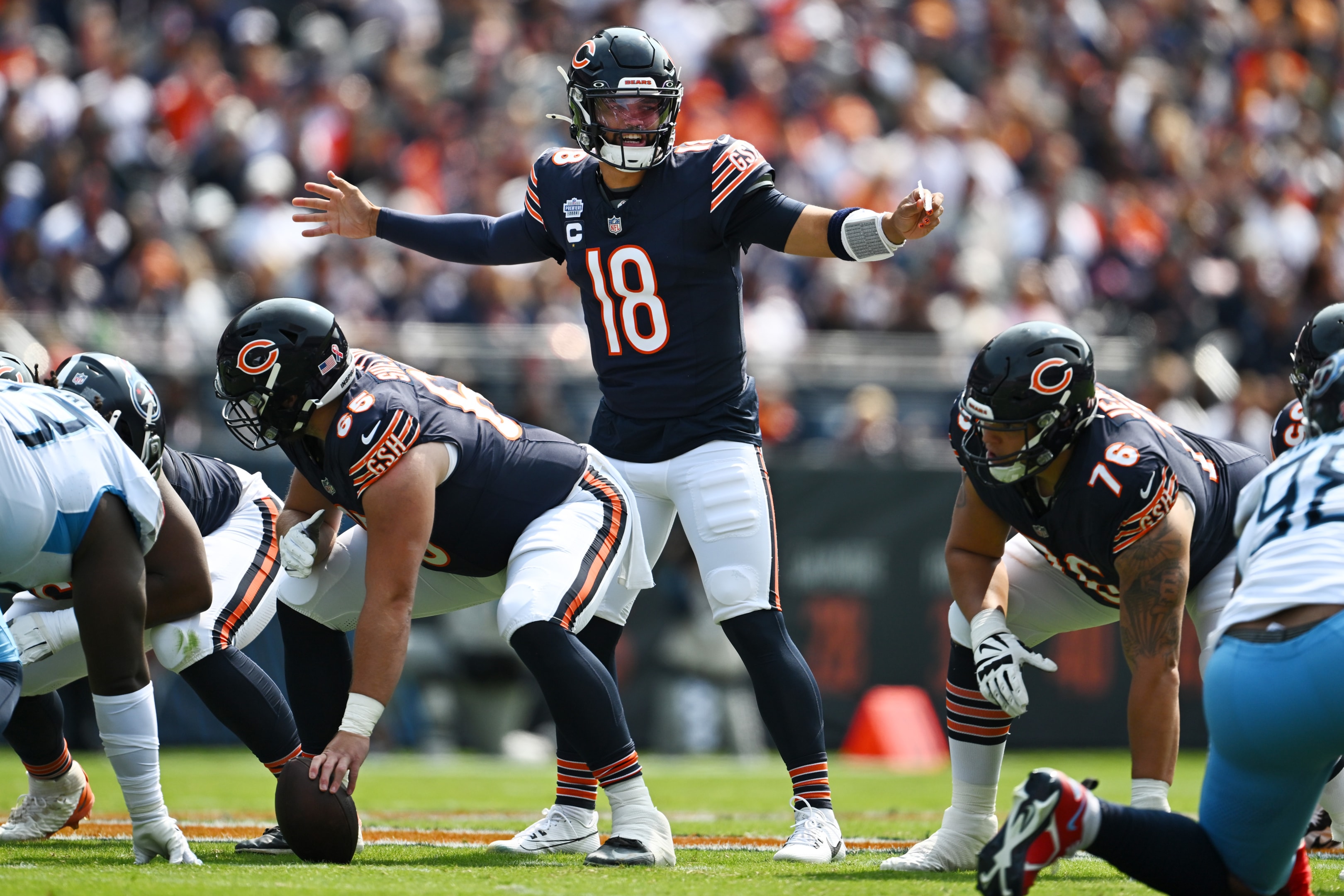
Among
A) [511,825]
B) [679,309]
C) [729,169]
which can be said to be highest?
[729,169]

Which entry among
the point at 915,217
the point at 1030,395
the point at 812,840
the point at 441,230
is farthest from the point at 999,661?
the point at 441,230

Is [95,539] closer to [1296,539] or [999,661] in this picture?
[999,661]

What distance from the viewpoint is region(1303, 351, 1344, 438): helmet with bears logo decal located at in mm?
→ 3566

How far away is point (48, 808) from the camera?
5.42 m

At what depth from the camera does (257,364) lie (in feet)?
14.7

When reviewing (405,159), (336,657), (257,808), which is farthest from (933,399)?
(336,657)

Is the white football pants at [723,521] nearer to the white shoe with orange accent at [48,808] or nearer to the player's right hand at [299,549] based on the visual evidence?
the player's right hand at [299,549]

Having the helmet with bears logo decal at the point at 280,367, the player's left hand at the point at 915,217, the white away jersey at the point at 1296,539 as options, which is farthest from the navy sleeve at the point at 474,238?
the white away jersey at the point at 1296,539

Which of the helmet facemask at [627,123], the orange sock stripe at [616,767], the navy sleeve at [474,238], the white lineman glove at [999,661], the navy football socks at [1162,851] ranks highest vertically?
the helmet facemask at [627,123]

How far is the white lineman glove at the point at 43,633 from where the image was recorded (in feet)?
16.9

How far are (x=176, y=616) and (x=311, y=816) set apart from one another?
911 millimetres

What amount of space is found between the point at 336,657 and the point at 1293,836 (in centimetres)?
290

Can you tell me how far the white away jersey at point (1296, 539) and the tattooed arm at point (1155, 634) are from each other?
623 millimetres

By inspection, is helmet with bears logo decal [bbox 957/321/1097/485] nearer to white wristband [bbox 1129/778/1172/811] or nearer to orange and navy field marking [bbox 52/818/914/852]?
white wristband [bbox 1129/778/1172/811]
